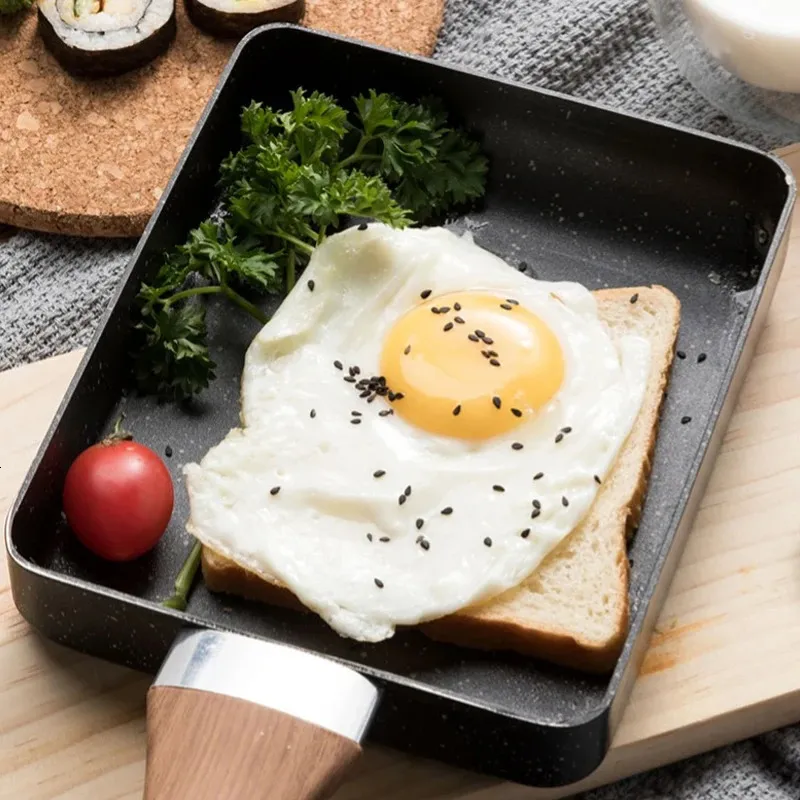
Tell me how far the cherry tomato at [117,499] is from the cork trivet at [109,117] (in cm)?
94

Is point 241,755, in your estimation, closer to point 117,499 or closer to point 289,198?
point 117,499

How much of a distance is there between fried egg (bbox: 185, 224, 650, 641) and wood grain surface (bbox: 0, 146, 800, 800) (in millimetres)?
287

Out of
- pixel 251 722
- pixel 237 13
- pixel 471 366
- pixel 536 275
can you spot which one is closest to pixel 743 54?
pixel 536 275

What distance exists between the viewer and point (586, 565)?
9.69 ft

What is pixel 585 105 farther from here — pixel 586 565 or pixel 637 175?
pixel 586 565

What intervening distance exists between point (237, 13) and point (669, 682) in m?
2.12

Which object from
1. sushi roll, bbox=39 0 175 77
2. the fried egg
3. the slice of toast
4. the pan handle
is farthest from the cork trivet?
the pan handle

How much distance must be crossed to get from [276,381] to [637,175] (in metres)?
0.97

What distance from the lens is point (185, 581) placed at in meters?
2.99

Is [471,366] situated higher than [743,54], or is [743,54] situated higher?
[743,54]

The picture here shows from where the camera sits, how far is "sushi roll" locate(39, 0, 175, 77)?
4.02 metres

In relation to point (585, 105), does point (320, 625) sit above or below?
below

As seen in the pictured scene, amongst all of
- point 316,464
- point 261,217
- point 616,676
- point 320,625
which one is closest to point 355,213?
point 261,217

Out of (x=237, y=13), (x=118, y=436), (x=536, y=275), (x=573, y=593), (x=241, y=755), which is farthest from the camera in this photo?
(x=237, y=13)
